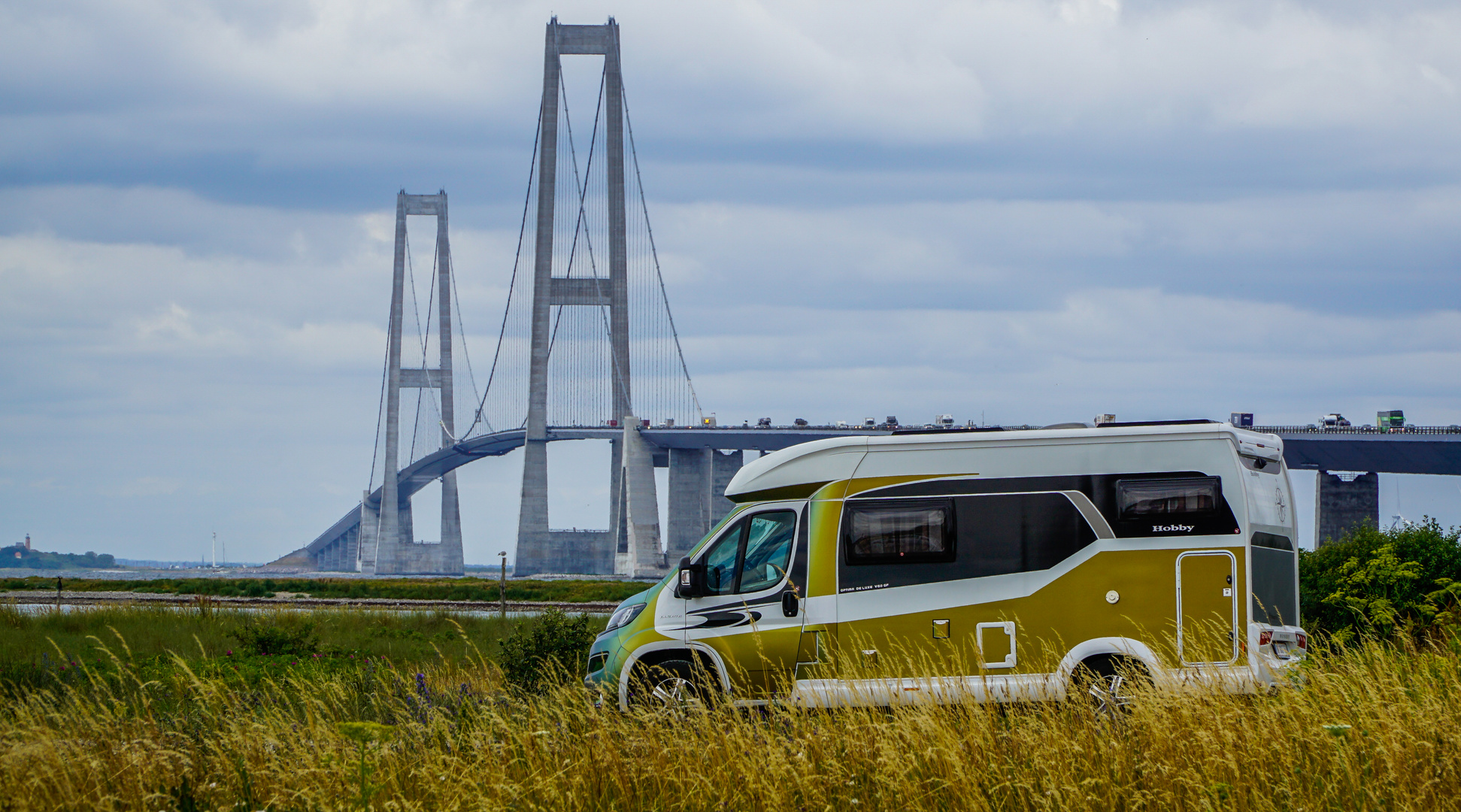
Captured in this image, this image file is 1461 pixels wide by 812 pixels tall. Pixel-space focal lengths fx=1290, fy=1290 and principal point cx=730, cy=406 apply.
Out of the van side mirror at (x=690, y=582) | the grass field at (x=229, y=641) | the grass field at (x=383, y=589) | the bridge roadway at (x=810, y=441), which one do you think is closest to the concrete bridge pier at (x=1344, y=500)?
the bridge roadway at (x=810, y=441)

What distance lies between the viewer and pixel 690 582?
10859 mm

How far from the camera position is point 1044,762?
6613mm

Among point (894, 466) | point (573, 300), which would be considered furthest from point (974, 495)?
point (573, 300)

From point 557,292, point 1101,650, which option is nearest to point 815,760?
point 1101,650

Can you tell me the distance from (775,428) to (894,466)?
7056 cm

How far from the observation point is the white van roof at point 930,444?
34.9 feet

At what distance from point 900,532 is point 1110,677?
2031 millimetres

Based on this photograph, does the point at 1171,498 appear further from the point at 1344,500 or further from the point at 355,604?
the point at 1344,500

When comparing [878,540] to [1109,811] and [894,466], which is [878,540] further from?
[1109,811]

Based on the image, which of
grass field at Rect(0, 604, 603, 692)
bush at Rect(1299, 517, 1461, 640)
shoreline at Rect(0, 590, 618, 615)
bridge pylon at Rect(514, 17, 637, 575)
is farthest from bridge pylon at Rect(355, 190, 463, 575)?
bush at Rect(1299, 517, 1461, 640)

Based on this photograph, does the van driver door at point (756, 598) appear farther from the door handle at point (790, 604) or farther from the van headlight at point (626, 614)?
the van headlight at point (626, 614)

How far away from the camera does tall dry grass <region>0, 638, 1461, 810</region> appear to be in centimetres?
638

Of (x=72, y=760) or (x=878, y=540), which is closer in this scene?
(x=72, y=760)

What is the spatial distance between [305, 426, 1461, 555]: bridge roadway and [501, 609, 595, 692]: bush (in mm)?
26634
